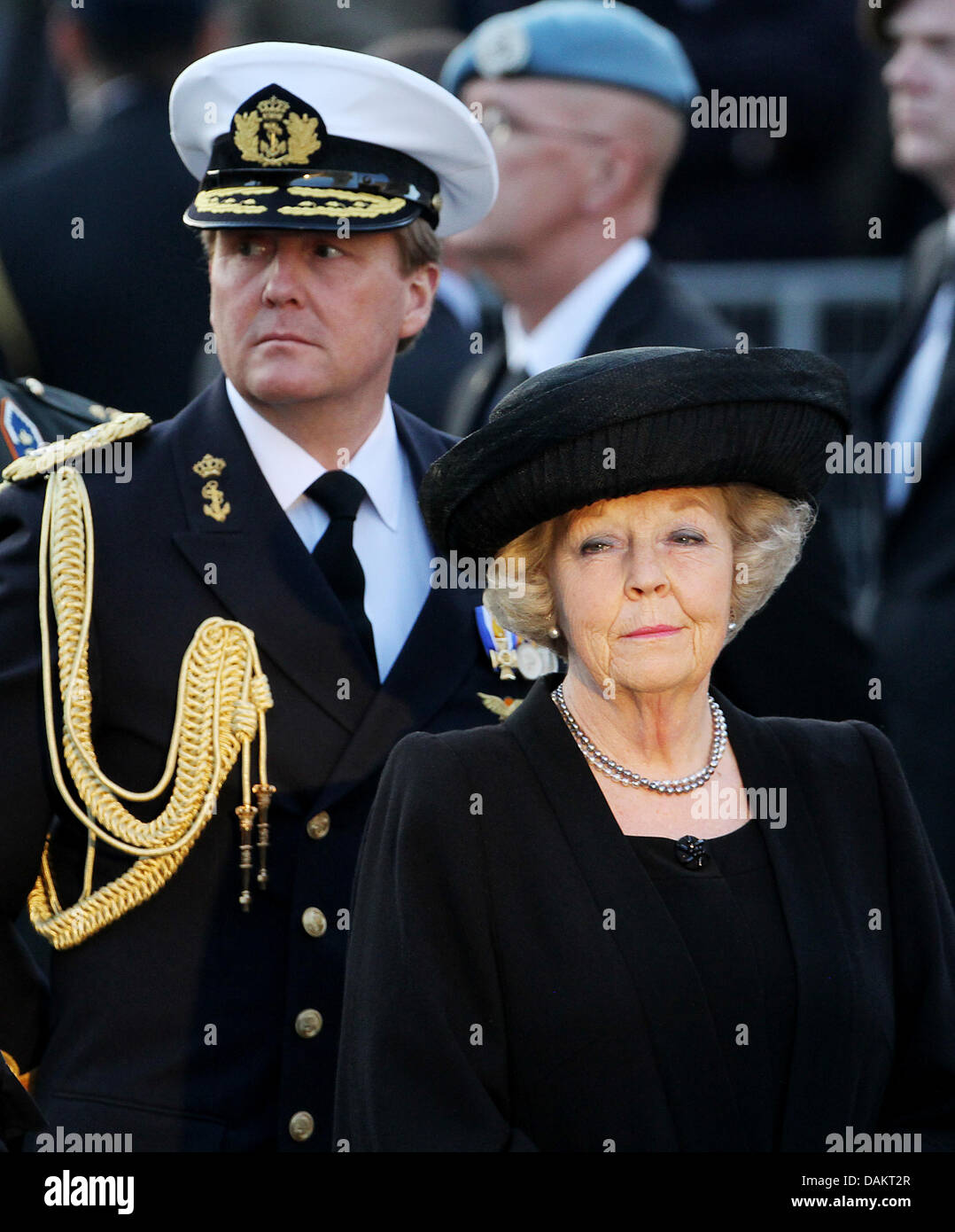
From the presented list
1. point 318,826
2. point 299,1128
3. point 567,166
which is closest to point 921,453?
point 567,166

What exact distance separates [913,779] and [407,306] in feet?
6.71

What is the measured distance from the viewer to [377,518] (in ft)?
12.0

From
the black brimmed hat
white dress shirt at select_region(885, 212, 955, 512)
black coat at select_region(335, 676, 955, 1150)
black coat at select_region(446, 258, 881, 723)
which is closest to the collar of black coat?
black coat at select_region(335, 676, 955, 1150)

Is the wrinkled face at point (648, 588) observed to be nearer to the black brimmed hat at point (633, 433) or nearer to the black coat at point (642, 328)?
the black brimmed hat at point (633, 433)

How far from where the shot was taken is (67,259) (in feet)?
17.8

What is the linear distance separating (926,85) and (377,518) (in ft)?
8.94

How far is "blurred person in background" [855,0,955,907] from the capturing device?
5188 mm

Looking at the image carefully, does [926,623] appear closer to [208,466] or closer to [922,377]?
[922,377]

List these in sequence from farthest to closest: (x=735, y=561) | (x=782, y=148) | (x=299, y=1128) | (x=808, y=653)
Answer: (x=782, y=148), (x=808, y=653), (x=299, y=1128), (x=735, y=561)

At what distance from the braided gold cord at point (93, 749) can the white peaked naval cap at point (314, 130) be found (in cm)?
59

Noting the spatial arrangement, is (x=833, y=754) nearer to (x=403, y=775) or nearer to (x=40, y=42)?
(x=403, y=775)

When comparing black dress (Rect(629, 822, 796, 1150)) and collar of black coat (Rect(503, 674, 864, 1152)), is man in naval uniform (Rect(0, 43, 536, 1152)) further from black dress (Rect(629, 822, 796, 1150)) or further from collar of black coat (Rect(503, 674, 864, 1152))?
black dress (Rect(629, 822, 796, 1150))

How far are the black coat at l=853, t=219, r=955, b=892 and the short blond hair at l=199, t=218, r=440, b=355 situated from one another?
177cm

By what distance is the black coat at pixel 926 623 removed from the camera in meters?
5.14
